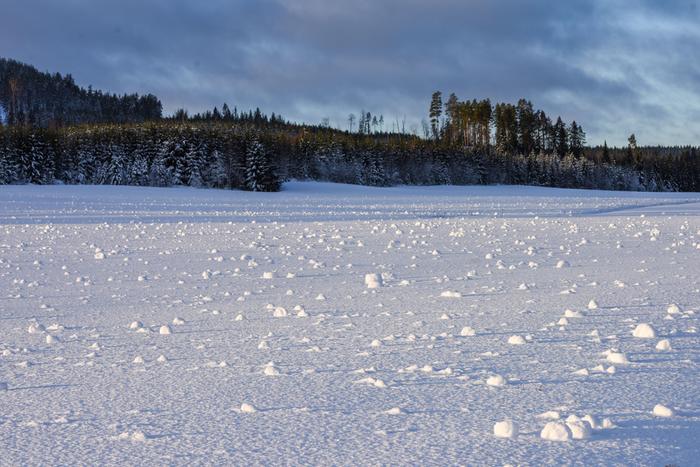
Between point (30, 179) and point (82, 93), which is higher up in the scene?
point (82, 93)

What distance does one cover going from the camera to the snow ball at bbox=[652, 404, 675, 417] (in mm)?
3879

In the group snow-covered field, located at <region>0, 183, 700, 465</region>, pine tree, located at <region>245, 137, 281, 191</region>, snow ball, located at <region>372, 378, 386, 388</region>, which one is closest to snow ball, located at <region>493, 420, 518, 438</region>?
snow-covered field, located at <region>0, 183, 700, 465</region>

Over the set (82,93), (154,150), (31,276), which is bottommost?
(31,276)

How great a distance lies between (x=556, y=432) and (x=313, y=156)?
88011 mm

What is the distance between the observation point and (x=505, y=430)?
3582 mm

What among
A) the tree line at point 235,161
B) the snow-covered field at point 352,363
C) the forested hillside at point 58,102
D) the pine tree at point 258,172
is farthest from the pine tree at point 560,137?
the snow-covered field at point 352,363

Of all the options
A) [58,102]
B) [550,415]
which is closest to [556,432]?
[550,415]

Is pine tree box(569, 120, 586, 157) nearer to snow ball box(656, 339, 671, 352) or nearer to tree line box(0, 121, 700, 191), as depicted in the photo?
tree line box(0, 121, 700, 191)

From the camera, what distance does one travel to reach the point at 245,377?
4895 millimetres

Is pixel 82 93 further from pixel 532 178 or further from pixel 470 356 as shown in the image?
pixel 470 356

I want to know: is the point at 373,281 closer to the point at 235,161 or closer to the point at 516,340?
the point at 516,340

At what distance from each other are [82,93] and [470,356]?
205 m

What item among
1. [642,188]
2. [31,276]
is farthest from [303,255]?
[642,188]

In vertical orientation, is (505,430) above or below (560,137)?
below
